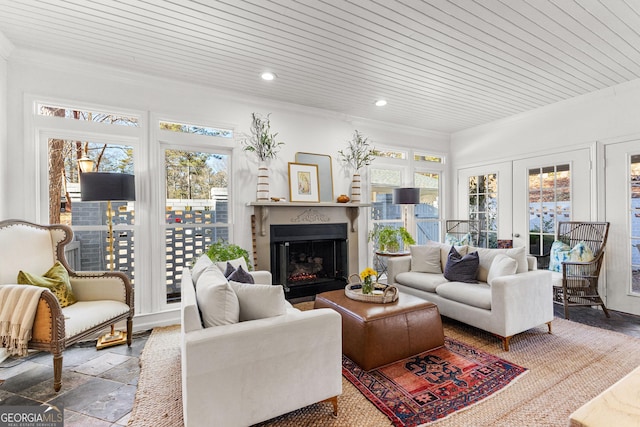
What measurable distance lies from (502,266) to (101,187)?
3886 mm

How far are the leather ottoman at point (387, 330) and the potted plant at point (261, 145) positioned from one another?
182 centimetres

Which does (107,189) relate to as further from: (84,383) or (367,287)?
(367,287)

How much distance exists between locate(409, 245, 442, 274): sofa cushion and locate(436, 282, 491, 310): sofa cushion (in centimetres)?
54

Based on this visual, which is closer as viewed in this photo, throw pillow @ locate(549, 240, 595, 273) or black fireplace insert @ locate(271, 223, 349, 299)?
throw pillow @ locate(549, 240, 595, 273)

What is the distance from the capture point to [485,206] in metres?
5.21

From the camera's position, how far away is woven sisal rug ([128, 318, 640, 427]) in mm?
1801

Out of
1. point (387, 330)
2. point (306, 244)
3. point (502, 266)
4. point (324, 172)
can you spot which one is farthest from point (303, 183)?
point (502, 266)

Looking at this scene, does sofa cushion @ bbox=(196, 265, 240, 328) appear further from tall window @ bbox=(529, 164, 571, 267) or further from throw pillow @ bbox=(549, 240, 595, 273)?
tall window @ bbox=(529, 164, 571, 267)

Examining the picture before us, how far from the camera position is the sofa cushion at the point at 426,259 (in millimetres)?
3871

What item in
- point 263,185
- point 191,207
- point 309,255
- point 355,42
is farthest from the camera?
point 309,255

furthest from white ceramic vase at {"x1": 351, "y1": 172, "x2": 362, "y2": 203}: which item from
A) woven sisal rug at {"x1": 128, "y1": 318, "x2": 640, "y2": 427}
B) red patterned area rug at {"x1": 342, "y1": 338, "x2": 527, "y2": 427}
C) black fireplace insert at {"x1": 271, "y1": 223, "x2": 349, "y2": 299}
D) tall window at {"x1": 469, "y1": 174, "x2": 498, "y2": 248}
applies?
red patterned area rug at {"x1": 342, "y1": 338, "x2": 527, "y2": 427}

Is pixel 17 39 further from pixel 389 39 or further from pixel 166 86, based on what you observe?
pixel 389 39

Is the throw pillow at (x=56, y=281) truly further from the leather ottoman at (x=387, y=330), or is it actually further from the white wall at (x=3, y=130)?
the leather ottoman at (x=387, y=330)

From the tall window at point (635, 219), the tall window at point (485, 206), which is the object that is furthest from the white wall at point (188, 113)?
the tall window at point (635, 219)
